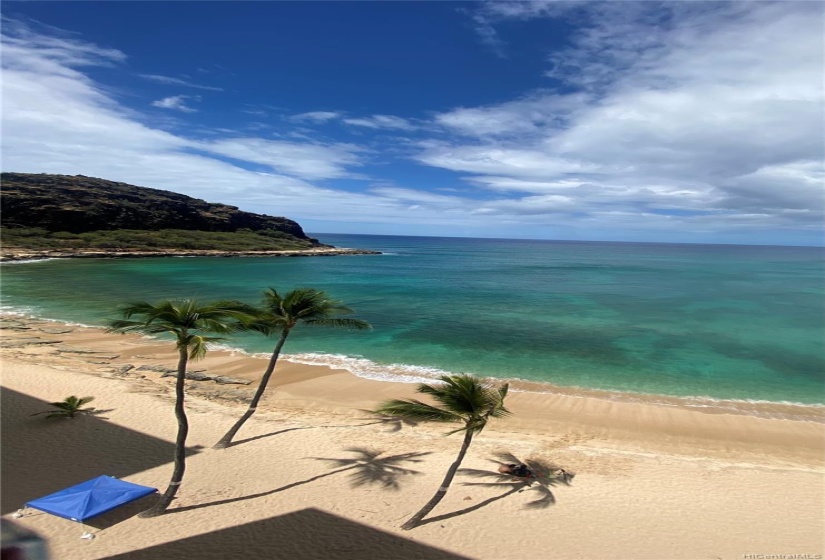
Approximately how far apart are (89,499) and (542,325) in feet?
108

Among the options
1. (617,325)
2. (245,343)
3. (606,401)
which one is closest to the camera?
(606,401)

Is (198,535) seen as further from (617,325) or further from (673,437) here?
(617,325)

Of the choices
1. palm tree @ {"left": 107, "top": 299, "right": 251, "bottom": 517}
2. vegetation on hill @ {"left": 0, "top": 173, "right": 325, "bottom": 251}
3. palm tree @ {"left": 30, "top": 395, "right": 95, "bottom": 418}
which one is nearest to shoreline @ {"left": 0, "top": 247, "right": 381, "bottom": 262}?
vegetation on hill @ {"left": 0, "top": 173, "right": 325, "bottom": 251}

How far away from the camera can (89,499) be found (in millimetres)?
9516

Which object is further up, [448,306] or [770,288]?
[770,288]

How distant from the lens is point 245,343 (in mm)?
29484

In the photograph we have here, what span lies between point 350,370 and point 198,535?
588 inches

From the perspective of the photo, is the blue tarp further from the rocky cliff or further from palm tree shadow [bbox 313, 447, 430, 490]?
the rocky cliff

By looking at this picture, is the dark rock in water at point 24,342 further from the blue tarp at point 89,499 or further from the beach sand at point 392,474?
the blue tarp at point 89,499

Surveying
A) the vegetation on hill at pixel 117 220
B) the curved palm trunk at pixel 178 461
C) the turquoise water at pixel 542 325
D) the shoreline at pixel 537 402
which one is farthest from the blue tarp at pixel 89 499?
the vegetation on hill at pixel 117 220

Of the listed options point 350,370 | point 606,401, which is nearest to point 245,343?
point 350,370

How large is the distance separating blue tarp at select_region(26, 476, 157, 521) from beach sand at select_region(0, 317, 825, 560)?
466 millimetres

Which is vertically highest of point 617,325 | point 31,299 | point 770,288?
point 770,288

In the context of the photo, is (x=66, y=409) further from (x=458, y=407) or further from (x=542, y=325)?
(x=542, y=325)
